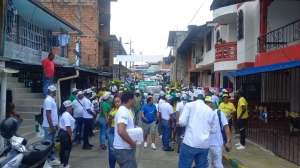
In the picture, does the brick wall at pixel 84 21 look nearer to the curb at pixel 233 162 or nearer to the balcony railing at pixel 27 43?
the balcony railing at pixel 27 43

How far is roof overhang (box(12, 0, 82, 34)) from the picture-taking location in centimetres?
1320

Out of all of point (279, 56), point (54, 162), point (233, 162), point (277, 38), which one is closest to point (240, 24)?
point (277, 38)

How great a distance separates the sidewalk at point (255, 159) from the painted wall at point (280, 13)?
6.73m

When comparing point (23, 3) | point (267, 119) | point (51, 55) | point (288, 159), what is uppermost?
point (23, 3)

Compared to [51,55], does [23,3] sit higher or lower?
higher

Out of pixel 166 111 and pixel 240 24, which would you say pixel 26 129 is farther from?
pixel 240 24

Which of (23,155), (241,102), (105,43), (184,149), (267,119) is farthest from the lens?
(105,43)

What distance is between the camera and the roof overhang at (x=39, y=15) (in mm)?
13195

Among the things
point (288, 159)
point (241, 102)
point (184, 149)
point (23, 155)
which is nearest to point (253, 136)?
point (241, 102)

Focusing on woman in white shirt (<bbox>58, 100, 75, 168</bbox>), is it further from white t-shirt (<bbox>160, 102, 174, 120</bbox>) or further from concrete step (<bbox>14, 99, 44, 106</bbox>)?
concrete step (<bbox>14, 99, 44, 106</bbox>)

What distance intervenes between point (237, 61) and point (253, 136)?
604 cm

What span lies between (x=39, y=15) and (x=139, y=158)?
29.9ft

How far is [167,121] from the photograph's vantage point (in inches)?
435

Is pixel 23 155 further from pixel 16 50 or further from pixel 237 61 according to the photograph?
pixel 237 61
